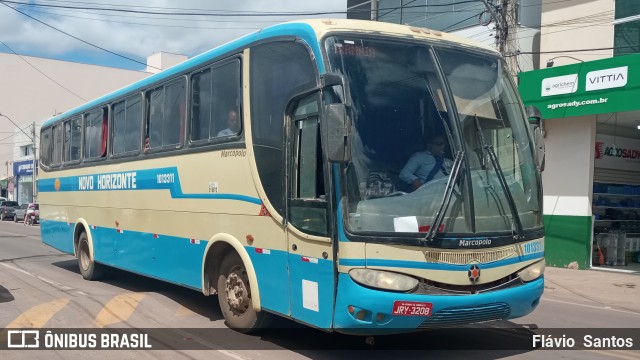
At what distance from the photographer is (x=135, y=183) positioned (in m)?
9.57

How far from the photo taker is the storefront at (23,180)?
5486 centimetres

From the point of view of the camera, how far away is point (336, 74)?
5.32m

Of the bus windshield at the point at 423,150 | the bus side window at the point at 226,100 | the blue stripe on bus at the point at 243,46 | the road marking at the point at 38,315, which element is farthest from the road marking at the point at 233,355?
the blue stripe on bus at the point at 243,46

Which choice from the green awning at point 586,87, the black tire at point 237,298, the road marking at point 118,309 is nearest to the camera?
the black tire at point 237,298

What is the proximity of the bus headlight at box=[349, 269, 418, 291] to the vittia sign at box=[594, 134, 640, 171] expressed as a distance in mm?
12790

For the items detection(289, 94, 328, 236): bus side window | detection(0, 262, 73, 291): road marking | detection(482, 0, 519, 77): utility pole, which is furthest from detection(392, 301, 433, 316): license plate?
detection(482, 0, 519, 77): utility pole

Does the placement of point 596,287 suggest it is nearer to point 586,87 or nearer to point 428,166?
point 586,87

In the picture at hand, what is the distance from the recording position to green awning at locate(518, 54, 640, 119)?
1340cm

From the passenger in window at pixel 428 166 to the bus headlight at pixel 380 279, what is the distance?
0.83 metres

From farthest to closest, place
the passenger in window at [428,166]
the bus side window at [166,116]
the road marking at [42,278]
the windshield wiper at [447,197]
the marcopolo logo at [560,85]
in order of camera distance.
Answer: the marcopolo logo at [560,85] → the road marking at [42,278] → the bus side window at [166,116] → the passenger in window at [428,166] → the windshield wiper at [447,197]

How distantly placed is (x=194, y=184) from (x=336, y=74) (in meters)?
3.29

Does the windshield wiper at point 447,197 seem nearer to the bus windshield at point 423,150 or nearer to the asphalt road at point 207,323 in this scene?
the bus windshield at point 423,150

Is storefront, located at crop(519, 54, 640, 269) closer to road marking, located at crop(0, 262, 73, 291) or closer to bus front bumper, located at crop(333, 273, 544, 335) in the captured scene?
bus front bumper, located at crop(333, 273, 544, 335)

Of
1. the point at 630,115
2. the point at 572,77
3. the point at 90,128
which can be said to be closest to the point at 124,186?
the point at 90,128
